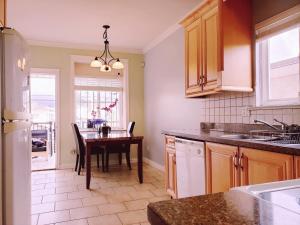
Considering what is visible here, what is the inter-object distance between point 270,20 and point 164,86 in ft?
8.31

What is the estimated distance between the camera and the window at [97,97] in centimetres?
553

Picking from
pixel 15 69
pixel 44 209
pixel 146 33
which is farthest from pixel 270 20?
pixel 44 209

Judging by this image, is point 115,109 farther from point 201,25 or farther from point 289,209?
point 289,209

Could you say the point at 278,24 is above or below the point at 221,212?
above

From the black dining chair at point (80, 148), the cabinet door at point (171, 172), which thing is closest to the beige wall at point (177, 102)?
the cabinet door at point (171, 172)

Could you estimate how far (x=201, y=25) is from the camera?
292 cm

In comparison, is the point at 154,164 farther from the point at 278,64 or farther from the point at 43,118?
the point at 43,118

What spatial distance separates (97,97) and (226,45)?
3.74 metres

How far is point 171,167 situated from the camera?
10.1 ft

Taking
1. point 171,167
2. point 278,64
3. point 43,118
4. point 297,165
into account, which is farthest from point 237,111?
point 43,118

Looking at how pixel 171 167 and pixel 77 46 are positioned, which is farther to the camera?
pixel 77 46

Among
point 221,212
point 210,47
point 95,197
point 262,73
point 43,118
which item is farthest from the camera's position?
point 43,118

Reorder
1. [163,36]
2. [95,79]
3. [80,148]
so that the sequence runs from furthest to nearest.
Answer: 1. [95,79]
2. [163,36]
3. [80,148]

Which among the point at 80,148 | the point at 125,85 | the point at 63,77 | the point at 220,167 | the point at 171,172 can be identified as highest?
the point at 63,77
